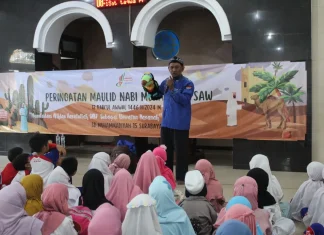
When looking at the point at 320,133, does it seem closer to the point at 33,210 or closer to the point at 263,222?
the point at 263,222

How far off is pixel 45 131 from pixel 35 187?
4.58m

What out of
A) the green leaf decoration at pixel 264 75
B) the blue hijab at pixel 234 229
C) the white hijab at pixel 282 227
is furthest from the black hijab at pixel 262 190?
the green leaf decoration at pixel 264 75

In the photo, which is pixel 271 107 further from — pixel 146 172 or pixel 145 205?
pixel 145 205

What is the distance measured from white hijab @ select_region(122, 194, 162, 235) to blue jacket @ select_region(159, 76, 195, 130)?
101 inches

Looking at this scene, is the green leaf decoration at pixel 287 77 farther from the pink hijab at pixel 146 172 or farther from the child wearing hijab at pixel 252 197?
the child wearing hijab at pixel 252 197

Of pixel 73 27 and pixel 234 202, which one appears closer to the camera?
pixel 234 202

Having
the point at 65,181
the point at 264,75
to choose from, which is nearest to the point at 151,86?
the point at 264,75

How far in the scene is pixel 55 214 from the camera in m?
2.37

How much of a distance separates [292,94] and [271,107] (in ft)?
1.08

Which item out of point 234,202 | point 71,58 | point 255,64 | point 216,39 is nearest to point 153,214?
point 234,202

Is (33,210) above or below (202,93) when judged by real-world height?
below

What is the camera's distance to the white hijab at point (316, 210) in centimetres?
296

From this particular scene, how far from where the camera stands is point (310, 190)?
342 cm

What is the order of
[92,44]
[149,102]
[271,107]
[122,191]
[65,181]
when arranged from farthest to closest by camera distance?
[92,44]
[149,102]
[271,107]
[65,181]
[122,191]
